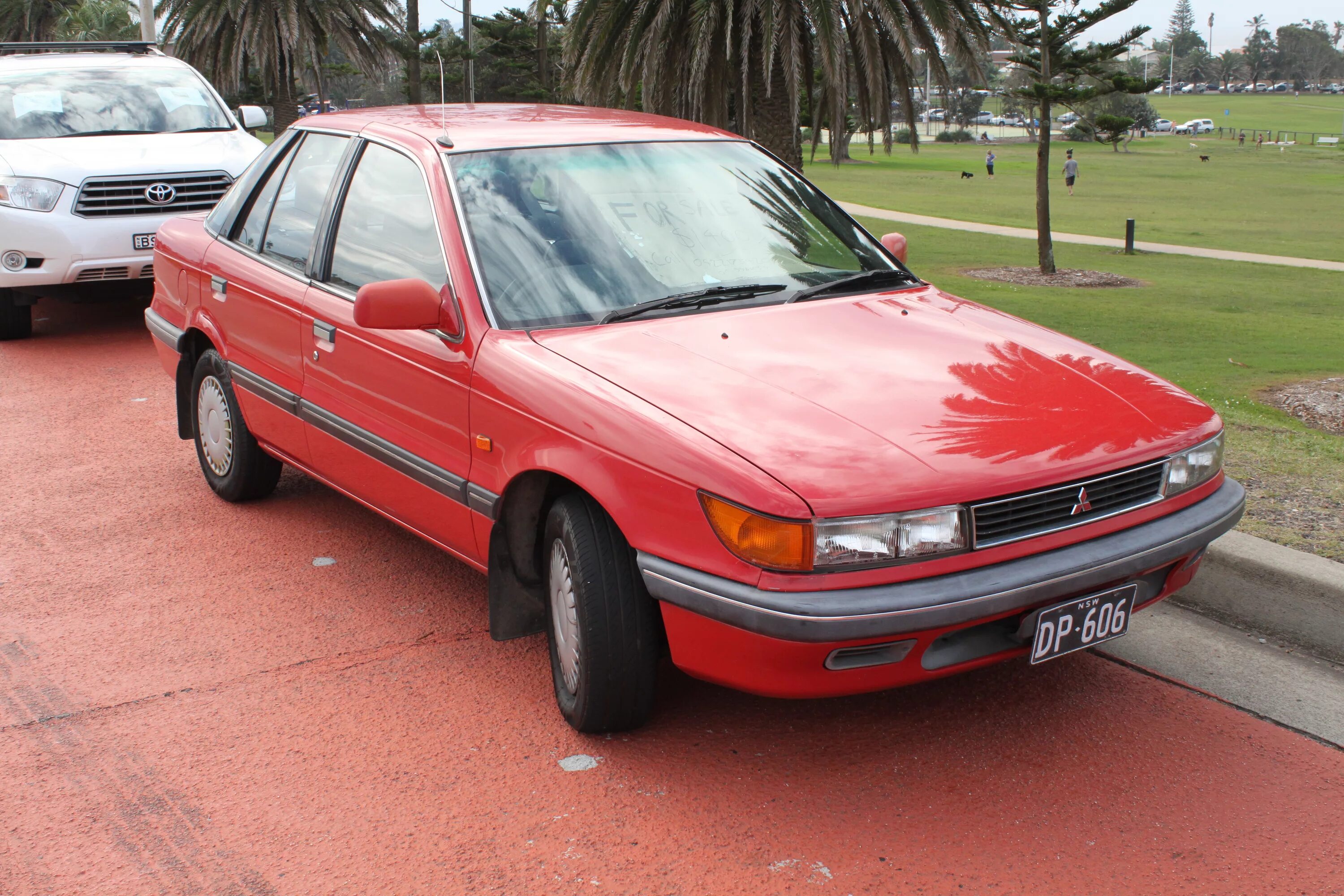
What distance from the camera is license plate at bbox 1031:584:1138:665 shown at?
3.21m

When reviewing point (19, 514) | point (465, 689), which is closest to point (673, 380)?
point (465, 689)

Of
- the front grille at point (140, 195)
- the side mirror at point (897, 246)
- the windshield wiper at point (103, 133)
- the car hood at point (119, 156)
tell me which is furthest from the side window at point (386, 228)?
the windshield wiper at point (103, 133)

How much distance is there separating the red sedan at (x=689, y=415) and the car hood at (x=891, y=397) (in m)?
0.01

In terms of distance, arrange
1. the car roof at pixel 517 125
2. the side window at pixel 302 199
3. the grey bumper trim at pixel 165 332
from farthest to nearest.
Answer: the grey bumper trim at pixel 165 332 < the side window at pixel 302 199 < the car roof at pixel 517 125

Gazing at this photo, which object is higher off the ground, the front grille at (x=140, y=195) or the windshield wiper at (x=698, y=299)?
the front grille at (x=140, y=195)

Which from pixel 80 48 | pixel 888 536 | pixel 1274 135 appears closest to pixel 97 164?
pixel 80 48

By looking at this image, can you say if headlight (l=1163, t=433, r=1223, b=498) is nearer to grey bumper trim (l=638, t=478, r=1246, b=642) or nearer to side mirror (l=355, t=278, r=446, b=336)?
grey bumper trim (l=638, t=478, r=1246, b=642)

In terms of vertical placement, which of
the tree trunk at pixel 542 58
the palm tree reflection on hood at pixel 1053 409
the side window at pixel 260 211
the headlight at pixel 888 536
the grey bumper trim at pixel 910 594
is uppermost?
the tree trunk at pixel 542 58

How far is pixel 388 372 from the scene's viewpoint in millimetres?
4141

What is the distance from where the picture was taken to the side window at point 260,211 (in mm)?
5188

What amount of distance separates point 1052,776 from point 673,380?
1462mm

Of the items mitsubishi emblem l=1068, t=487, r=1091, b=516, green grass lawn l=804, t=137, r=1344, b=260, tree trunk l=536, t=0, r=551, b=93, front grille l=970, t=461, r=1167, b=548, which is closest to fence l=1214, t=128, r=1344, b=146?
green grass lawn l=804, t=137, r=1344, b=260

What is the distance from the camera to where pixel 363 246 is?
4.43 meters

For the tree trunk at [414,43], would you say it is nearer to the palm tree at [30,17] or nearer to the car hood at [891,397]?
the car hood at [891,397]
